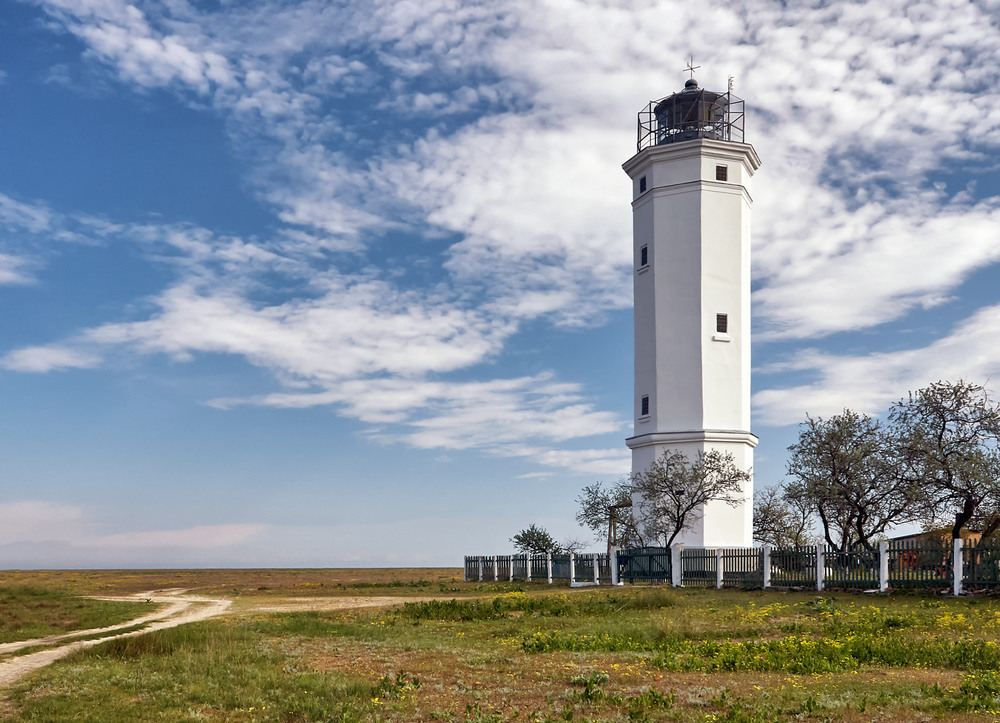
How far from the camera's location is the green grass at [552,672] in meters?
11.1

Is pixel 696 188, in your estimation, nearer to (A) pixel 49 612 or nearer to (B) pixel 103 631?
(B) pixel 103 631

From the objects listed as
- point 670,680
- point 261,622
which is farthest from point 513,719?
point 261,622

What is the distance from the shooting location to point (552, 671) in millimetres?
14172

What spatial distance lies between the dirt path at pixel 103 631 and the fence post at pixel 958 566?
24199 mm

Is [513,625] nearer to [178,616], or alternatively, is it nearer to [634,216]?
[178,616]

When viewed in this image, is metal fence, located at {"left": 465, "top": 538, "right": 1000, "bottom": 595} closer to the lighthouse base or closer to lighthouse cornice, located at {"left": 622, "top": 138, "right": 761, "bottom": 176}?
the lighthouse base

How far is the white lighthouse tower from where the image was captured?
45.2 meters

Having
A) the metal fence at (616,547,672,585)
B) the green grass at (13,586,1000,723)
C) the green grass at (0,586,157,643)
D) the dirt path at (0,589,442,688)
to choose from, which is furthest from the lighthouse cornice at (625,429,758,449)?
the green grass at (0,586,157,643)

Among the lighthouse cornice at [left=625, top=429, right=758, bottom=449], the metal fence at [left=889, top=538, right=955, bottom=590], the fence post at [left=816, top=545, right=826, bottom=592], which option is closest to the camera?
the metal fence at [left=889, top=538, right=955, bottom=590]

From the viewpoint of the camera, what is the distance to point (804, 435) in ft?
132

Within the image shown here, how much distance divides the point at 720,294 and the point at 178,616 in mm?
31564

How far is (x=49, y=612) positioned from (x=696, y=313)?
33341 millimetres

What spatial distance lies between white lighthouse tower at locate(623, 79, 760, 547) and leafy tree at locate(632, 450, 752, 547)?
0.61 metres

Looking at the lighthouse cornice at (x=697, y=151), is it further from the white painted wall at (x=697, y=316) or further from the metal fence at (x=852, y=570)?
the metal fence at (x=852, y=570)
